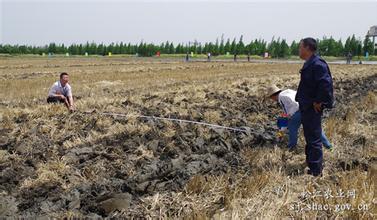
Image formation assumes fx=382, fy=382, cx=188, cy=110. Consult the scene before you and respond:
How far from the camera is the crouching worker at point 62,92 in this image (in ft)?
29.5

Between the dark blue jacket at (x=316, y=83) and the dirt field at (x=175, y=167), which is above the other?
the dark blue jacket at (x=316, y=83)

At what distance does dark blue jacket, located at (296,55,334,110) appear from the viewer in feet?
15.1

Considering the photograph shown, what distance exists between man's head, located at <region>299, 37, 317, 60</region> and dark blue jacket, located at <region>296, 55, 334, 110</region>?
6 centimetres

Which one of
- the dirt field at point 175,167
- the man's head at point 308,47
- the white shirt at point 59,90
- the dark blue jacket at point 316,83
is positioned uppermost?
the man's head at point 308,47

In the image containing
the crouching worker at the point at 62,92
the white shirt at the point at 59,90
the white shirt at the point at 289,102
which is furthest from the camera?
the white shirt at the point at 59,90

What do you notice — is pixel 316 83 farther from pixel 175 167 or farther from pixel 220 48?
pixel 220 48

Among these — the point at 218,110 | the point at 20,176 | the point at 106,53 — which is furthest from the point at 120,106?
the point at 106,53

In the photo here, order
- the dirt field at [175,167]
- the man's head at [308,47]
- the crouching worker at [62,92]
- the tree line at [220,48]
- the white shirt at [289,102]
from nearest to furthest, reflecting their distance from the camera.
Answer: the dirt field at [175,167], the man's head at [308,47], the white shirt at [289,102], the crouching worker at [62,92], the tree line at [220,48]

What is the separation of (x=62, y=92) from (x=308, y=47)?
6493 millimetres

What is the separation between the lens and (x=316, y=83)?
467cm

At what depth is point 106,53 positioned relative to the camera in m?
83.0

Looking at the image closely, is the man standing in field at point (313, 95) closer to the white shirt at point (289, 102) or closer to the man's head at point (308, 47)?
the man's head at point (308, 47)

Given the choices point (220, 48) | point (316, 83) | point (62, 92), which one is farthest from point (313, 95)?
point (220, 48)

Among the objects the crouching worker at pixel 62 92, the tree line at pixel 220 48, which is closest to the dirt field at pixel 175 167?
the crouching worker at pixel 62 92
